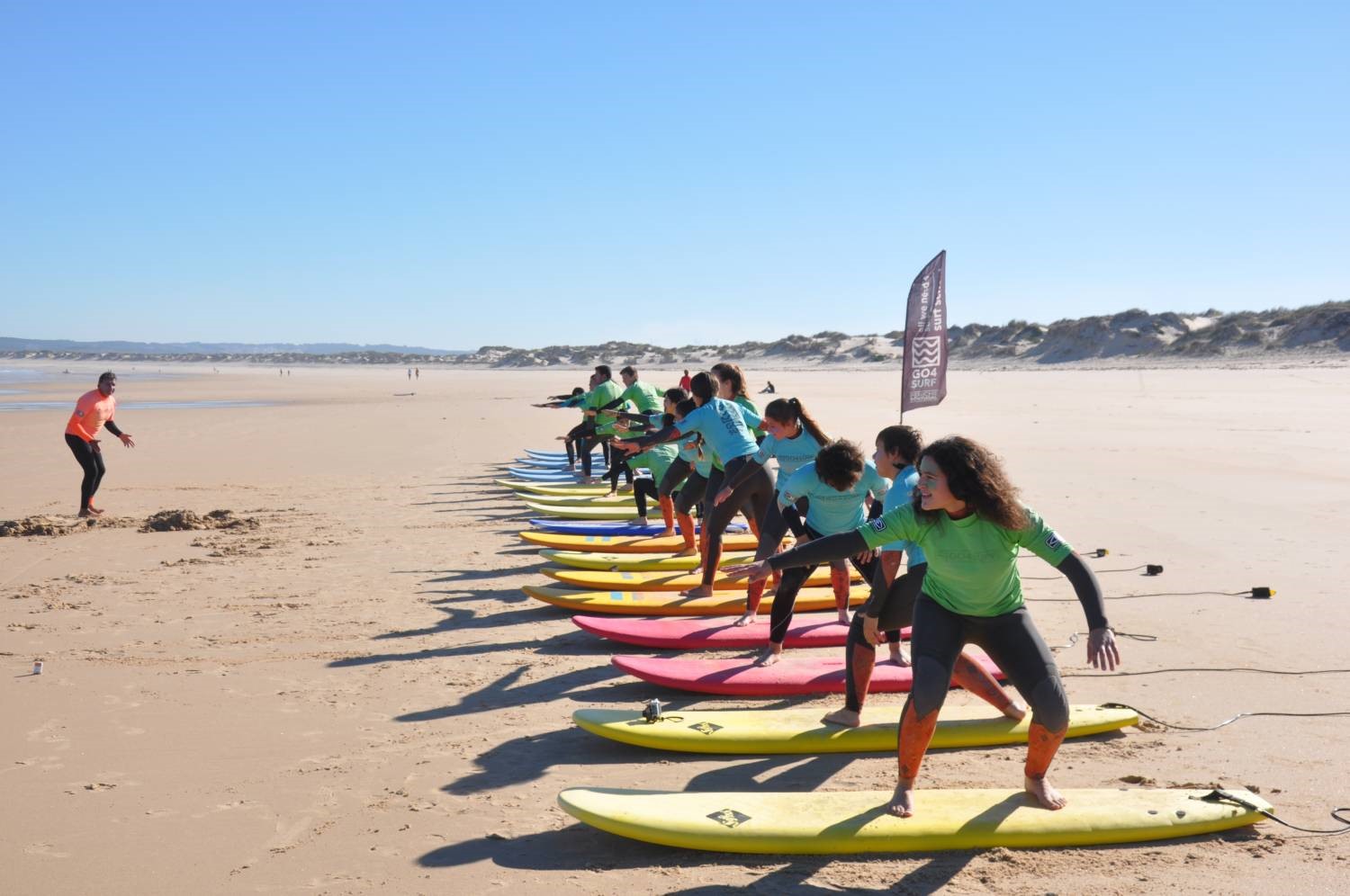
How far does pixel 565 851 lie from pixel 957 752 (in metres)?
2.18

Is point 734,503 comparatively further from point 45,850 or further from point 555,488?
point 555,488

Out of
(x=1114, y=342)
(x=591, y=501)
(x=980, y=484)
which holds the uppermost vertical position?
(x=1114, y=342)

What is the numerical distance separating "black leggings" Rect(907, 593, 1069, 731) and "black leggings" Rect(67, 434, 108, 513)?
37.6 feet

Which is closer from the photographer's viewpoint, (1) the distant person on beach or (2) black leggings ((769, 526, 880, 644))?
(2) black leggings ((769, 526, 880, 644))

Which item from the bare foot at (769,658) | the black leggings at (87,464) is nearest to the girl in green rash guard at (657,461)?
the bare foot at (769,658)

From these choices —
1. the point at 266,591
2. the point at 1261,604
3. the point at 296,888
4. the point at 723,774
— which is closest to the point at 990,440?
the point at 1261,604

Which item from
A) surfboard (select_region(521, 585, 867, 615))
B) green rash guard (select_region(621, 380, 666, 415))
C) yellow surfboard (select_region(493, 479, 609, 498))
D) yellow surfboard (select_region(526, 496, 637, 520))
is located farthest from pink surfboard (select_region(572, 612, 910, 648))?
yellow surfboard (select_region(493, 479, 609, 498))

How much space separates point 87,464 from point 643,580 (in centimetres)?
811

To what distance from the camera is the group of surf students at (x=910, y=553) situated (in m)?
4.05

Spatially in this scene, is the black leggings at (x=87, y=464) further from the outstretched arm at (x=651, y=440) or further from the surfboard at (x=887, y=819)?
the surfboard at (x=887, y=819)

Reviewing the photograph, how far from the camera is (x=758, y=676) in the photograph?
6004mm

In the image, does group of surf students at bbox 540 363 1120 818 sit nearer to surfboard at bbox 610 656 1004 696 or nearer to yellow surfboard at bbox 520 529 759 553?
surfboard at bbox 610 656 1004 696

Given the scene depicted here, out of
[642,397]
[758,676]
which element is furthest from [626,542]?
[758,676]

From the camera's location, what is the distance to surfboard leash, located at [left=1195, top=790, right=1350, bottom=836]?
4172 millimetres
